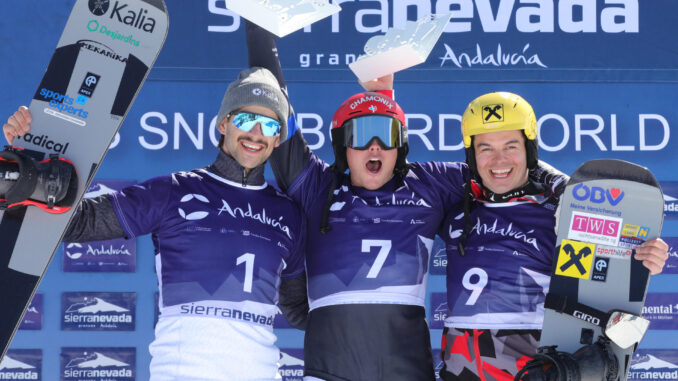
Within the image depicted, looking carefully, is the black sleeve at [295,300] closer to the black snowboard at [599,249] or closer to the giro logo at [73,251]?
the black snowboard at [599,249]

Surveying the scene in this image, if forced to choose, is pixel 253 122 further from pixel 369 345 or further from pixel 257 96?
pixel 369 345

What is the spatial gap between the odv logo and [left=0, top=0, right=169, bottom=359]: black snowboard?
1.90 metres

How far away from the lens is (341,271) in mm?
2844

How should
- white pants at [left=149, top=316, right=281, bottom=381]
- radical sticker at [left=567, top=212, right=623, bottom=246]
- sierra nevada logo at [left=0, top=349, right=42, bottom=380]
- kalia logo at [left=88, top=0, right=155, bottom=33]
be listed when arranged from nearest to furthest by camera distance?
white pants at [left=149, top=316, right=281, bottom=381]
radical sticker at [left=567, top=212, right=623, bottom=246]
kalia logo at [left=88, top=0, right=155, bottom=33]
sierra nevada logo at [left=0, top=349, right=42, bottom=380]

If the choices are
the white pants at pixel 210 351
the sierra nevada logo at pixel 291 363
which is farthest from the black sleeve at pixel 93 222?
the sierra nevada logo at pixel 291 363

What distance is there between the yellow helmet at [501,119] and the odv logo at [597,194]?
0.77 ft

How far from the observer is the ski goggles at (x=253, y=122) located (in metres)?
2.77

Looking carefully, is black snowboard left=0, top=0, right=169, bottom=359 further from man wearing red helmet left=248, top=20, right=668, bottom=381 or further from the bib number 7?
the bib number 7

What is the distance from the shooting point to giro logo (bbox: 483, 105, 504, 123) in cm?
288

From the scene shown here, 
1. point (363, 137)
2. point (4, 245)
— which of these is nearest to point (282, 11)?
point (363, 137)

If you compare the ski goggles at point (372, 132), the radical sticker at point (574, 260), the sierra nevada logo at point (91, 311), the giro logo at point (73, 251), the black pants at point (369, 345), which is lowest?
the sierra nevada logo at point (91, 311)

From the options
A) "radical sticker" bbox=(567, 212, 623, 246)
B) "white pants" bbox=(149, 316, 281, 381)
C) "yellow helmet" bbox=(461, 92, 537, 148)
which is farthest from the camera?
"yellow helmet" bbox=(461, 92, 537, 148)

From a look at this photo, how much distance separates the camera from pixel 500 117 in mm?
2875

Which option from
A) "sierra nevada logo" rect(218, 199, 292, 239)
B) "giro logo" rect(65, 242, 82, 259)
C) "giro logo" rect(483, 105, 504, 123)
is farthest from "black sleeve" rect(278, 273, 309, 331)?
"giro logo" rect(65, 242, 82, 259)
